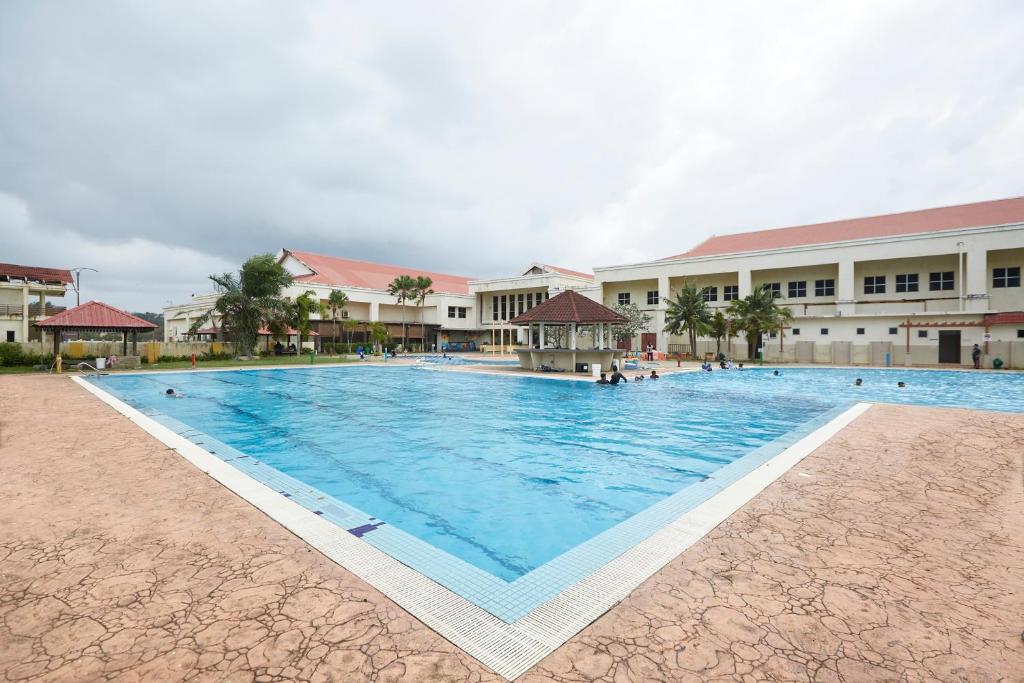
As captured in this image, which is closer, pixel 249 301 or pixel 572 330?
pixel 572 330

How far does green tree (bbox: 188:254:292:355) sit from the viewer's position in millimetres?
34438

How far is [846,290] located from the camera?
118ft

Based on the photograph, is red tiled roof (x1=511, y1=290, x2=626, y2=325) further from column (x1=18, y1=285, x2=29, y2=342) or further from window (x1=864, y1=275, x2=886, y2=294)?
column (x1=18, y1=285, x2=29, y2=342)

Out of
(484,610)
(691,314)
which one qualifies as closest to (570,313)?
(691,314)

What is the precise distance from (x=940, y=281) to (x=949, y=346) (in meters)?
5.19

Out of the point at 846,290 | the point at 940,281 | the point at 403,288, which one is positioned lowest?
the point at 846,290

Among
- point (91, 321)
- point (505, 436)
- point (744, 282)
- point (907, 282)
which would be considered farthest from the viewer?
point (744, 282)

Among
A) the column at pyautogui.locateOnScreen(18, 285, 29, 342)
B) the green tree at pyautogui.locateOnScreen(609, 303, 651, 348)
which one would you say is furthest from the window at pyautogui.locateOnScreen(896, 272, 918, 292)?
the column at pyautogui.locateOnScreen(18, 285, 29, 342)

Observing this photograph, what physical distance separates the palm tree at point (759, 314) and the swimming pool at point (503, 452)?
15.3 metres

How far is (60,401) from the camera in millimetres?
14383

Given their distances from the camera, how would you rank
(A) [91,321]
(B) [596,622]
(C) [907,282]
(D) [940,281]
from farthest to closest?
(C) [907,282] < (D) [940,281] < (A) [91,321] < (B) [596,622]

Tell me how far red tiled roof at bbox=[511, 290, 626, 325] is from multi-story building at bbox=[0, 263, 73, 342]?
42907 millimetres

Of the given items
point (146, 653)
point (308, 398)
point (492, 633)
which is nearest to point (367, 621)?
point (492, 633)

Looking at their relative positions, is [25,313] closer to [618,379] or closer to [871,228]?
[618,379]
